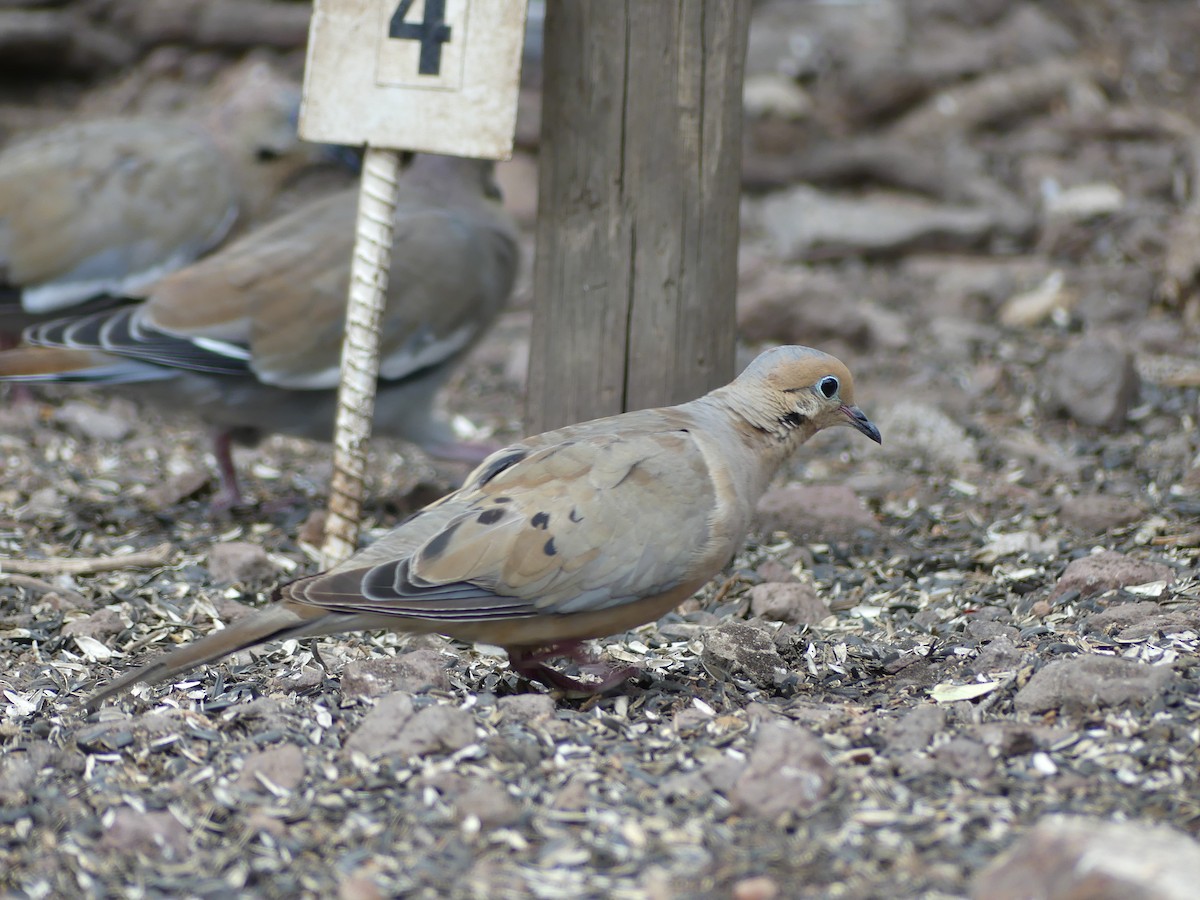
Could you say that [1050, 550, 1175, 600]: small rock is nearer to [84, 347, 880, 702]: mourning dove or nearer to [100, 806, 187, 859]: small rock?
[84, 347, 880, 702]: mourning dove

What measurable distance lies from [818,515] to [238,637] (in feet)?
7.62

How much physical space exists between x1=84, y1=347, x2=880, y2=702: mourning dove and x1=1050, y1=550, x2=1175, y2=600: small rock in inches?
41.9

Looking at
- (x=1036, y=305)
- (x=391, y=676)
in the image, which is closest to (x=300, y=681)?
(x=391, y=676)

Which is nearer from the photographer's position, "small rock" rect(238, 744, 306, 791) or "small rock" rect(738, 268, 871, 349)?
"small rock" rect(238, 744, 306, 791)

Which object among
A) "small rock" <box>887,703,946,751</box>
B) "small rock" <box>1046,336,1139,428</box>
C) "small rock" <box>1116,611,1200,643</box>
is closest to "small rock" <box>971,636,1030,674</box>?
"small rock" <box>1116,611,1200,643</box>

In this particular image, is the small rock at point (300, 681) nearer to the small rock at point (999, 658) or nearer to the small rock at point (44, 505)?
the small rock at point (999, 658)

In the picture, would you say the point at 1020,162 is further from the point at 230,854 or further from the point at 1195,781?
the point at 230,854

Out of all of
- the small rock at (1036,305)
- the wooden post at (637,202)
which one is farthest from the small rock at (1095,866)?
the small rock at (1036,305)

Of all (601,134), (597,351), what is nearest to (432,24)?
(601,134)

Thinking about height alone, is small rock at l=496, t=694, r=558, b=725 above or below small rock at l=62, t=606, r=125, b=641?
above

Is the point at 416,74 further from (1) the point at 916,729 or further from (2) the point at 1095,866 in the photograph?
(2) the point at 1095,866

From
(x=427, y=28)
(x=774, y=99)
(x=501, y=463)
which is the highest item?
(x=774, y=99)

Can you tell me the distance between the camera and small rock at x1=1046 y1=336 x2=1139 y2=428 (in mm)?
5836

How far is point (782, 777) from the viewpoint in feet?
8.47
